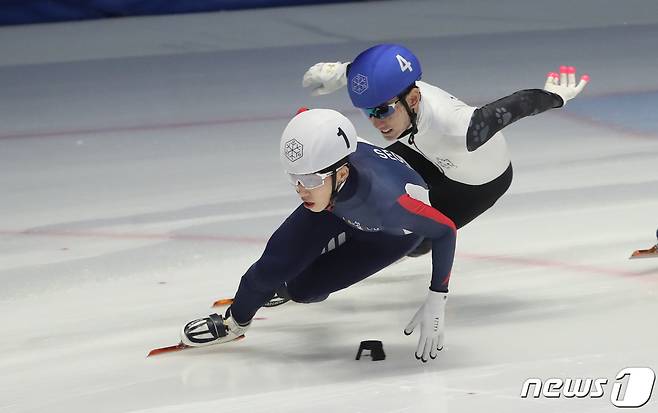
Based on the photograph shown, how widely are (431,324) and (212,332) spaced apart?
0.66m

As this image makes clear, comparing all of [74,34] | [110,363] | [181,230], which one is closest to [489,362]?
[110,363]

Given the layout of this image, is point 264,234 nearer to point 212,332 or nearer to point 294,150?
point 212,332

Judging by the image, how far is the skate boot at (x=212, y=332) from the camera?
364 cm

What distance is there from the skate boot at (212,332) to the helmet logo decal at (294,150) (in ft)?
2.08

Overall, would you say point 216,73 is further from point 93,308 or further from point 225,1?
point 93,308

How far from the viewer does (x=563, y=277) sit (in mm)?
4250

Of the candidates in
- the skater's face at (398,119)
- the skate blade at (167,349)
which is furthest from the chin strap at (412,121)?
the skate blade at (167,349)

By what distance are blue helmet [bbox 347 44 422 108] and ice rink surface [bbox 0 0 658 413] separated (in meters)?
0.74

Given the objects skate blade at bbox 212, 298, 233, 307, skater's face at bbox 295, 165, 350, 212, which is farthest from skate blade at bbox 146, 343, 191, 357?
skater's face at bbox 295, 165, 350, 212

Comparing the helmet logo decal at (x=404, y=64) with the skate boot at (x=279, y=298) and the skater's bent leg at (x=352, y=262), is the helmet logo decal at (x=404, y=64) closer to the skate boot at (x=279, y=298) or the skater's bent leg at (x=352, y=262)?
the skater's bent leg at (x=352, y=262)

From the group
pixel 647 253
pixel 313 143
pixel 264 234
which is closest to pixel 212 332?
pixel 313 143

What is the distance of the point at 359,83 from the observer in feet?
11.7

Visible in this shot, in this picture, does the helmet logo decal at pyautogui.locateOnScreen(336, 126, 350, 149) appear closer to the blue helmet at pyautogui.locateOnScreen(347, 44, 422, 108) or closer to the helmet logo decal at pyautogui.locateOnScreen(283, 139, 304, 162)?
the helmet logo decal at pyautogui.locateOnScreen(283, 139, 304, 162)

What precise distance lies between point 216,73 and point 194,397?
15.7 ft
